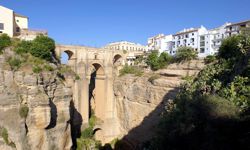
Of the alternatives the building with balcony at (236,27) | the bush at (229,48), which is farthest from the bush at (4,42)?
the building with balcony at (236,27)

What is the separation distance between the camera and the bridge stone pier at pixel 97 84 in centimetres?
3300

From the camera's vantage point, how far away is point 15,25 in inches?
1204

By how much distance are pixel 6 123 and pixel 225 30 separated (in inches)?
1329

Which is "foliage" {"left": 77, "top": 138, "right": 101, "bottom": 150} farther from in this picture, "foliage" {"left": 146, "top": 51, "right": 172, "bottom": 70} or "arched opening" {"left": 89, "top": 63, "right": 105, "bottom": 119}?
"foliage" {"left": 146, "top": 51, "right": 172, "bottom": 70}

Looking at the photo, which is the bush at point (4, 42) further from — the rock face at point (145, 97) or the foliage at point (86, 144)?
the rock face at point (145, 97)

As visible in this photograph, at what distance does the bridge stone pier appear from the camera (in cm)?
3300

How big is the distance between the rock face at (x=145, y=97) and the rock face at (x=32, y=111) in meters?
9.86

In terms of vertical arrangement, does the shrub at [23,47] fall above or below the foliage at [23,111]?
above

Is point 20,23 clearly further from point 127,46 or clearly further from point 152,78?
point 127,46

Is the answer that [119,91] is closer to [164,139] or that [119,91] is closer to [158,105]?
[158,105]

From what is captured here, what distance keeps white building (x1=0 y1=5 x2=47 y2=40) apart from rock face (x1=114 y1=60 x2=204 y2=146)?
39.1 feet

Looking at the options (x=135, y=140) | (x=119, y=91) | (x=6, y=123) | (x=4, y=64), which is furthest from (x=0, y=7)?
(x=135, y=140)

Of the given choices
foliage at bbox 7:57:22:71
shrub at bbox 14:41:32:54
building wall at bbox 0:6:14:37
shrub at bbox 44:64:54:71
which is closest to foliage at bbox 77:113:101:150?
shrub at bbox 44:64:54:71

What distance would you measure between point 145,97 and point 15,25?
15.8 meters
